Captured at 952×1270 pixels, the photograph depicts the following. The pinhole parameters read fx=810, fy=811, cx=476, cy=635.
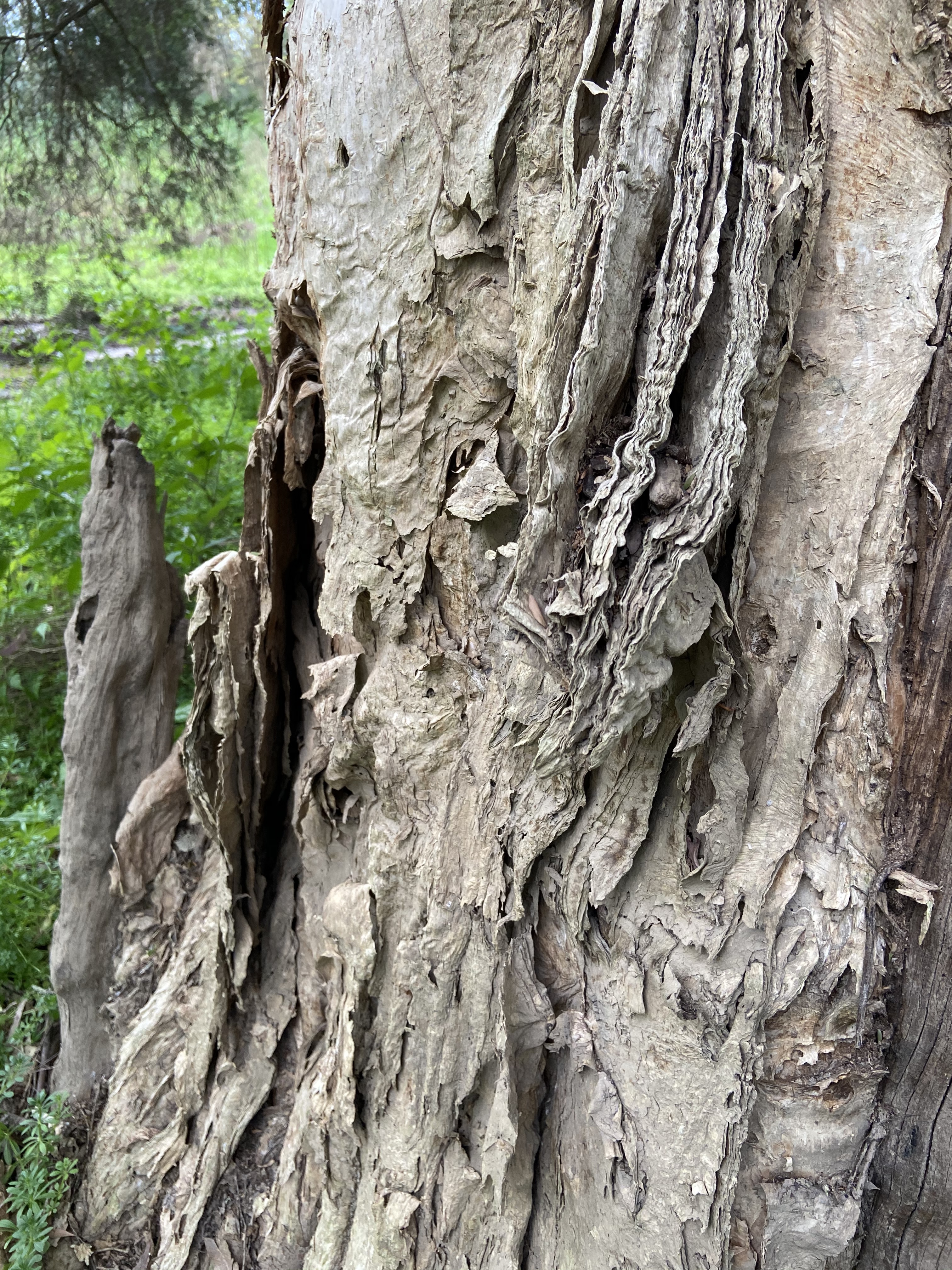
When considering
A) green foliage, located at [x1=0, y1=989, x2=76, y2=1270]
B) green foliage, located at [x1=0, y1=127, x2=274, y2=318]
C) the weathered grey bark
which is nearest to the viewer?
green foliage, located at [x1=0, y1=989, x2=76, y2=1270]

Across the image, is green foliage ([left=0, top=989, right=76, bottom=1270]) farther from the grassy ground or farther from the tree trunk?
the tree trunk

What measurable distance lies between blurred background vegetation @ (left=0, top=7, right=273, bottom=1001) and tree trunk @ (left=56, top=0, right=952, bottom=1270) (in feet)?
5.28

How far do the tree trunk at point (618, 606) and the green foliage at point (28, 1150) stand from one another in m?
0.77

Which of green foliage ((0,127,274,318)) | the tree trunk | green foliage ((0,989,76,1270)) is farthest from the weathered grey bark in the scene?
green foliage ((0,127,274,318))

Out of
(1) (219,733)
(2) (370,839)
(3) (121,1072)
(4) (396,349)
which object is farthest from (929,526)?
(3) (121,1072)

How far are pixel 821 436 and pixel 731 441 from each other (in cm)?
25

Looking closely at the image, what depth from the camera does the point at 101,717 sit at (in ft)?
8.36

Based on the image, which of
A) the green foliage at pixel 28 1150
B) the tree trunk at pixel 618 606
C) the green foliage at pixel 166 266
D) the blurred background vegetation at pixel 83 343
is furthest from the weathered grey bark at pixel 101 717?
the green foliage at pixel 166 266

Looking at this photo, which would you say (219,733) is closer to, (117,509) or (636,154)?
(117,509)

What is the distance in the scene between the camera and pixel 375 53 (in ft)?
→ 4.70

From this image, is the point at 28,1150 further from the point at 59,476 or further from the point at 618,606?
the point at 59,476

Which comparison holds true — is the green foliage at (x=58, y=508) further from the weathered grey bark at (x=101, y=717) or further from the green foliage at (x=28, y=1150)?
the weathered grey bark at (x=101, y=717)

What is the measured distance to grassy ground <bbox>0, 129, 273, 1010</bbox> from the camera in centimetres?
290

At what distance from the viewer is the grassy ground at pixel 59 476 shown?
290cm
